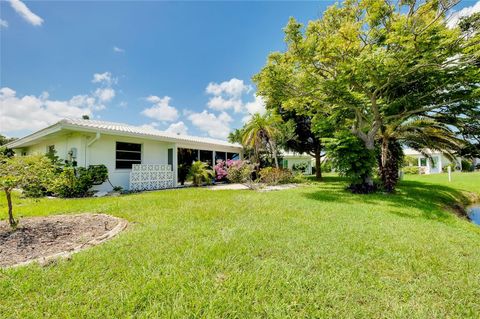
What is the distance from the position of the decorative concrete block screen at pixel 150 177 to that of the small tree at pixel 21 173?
274 inches

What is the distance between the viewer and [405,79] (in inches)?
392

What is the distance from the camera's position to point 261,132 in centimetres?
1619

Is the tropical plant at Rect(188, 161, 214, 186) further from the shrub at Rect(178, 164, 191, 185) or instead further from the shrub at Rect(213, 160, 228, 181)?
the shrub at Rect(213, 160, 228, 181)

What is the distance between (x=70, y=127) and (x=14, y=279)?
8974 millimetres

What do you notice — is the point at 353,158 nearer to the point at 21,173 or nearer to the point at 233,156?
the point at 233,156

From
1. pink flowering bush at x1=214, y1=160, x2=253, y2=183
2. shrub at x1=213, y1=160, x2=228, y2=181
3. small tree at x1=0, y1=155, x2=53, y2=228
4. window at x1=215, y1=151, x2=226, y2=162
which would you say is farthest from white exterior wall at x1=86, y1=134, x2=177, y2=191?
small tree at x1=0, y1=155, x2=53, y2=228

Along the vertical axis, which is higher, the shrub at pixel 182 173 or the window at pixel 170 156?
the window at pixel 170 156

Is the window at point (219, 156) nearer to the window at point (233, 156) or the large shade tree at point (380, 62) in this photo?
the window at point (233, 156)

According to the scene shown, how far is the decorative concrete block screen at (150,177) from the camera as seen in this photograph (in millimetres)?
11758

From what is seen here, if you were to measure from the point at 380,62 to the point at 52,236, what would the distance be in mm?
11418

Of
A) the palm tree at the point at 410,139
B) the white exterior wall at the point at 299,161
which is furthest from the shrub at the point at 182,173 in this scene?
the white exterior wall at the point at 299,161

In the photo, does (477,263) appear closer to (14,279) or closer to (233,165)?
(14,279)

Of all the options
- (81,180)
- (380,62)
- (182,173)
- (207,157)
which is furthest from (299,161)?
(81,180)

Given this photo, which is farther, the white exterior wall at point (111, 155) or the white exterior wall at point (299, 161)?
the white exterior wall at point (299, 161)
